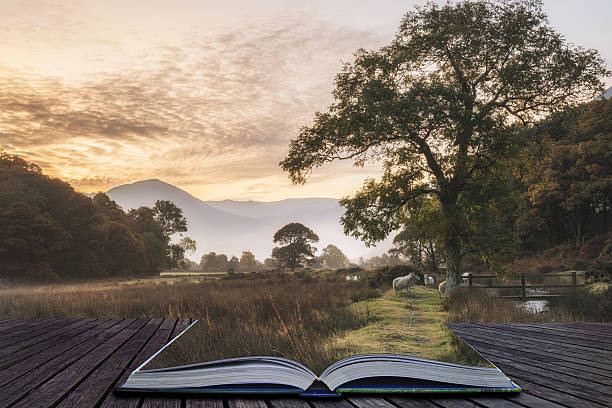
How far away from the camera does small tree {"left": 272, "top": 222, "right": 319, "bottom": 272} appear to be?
48406 millimetres

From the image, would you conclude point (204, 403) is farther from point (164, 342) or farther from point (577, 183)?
point (577, 183)

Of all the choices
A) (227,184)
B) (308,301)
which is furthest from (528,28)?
(227,184)

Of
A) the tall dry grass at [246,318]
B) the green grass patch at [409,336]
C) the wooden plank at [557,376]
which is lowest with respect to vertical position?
the green grass patch at [409,336]

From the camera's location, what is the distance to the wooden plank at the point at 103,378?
1693 mm

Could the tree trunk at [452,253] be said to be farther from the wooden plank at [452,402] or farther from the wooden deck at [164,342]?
the wooden plank at [452,402]

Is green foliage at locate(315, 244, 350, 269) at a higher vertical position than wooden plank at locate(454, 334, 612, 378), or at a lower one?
lower

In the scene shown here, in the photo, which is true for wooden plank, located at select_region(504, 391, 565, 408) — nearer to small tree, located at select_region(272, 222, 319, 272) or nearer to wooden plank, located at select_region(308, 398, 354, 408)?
wooden plank, located at select_region(308, 398, 354, 408)

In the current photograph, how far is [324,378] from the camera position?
1.76m

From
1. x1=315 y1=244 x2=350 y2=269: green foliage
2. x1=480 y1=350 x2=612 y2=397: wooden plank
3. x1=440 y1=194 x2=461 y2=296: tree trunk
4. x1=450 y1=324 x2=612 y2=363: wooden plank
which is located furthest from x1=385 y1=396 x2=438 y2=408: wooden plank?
x1=315 y1=244 x2=350 y2=269: green foliage

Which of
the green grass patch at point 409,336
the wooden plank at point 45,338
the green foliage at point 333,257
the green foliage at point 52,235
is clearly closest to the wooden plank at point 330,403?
the wooden plank at point 45,338

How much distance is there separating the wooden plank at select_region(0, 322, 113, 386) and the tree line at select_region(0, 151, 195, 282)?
26.6 meters

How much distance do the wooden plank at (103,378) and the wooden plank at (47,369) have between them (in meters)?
0.23

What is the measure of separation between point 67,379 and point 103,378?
0.64ft

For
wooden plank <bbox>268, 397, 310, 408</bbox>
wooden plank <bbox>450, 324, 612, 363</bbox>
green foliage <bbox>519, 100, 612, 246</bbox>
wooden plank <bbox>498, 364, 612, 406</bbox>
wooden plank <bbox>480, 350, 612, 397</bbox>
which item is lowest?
wooden plank <bbox>450, 324, 612, 363</bbox>
